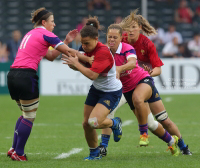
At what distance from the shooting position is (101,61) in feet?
18.7

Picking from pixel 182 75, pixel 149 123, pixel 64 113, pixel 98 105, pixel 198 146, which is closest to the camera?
pixel 98 105

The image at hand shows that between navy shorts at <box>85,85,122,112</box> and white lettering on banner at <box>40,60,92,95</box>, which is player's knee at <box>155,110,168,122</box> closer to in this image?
navy shorts at <box>85,85,122,112</box>

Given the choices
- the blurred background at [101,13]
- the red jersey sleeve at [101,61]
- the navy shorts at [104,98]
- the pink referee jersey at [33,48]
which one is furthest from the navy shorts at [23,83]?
the blurred background at [101,13]

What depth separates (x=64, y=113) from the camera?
1252cm

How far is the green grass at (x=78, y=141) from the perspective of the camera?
5.73 m

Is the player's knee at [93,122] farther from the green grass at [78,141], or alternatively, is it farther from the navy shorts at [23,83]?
the navy shorts at [23,83]

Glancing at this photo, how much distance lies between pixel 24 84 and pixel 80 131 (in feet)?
11.7

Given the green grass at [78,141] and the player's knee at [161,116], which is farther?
the player's knee at [161,116]

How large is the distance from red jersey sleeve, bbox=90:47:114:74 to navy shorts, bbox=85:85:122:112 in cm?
36

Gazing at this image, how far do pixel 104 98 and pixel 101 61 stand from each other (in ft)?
1.62

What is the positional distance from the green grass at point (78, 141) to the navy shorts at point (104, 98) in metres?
0.71

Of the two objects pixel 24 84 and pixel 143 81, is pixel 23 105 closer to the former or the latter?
pixel 24 84

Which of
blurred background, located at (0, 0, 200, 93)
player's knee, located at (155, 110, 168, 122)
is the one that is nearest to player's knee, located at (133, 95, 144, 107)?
player's knee, located at (155, 110, 168, 122)

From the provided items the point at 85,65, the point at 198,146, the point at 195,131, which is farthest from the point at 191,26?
the point at 85,65
